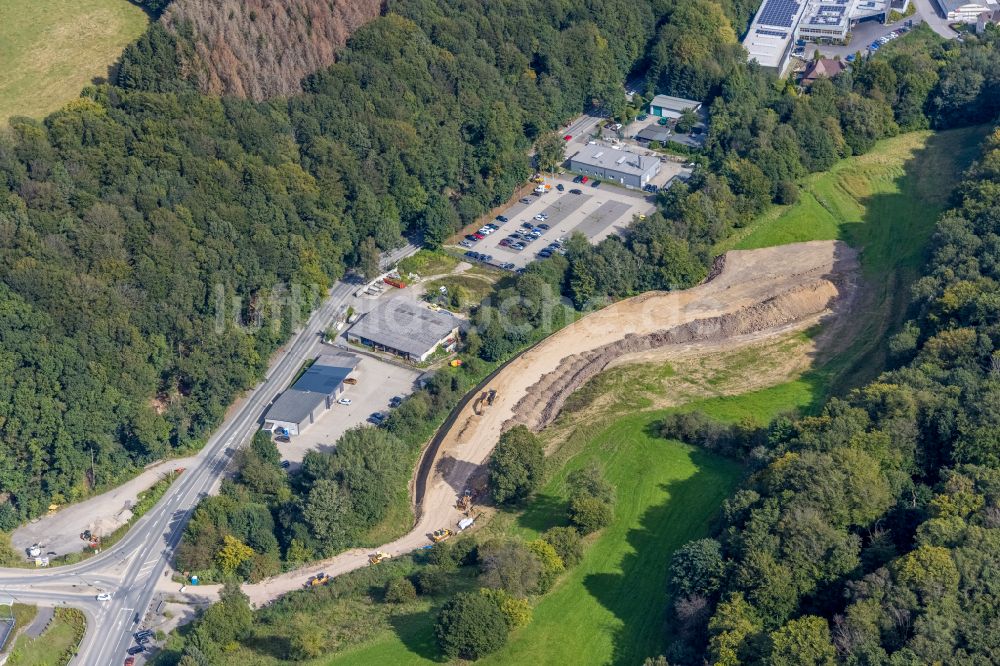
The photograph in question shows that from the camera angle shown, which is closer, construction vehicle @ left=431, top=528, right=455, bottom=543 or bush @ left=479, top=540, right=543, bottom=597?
bush @ left=479, top=540, right=543, bottom=597

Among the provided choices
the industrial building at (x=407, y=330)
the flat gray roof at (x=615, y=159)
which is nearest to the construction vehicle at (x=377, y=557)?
the industrial building at (x=407, y=330)

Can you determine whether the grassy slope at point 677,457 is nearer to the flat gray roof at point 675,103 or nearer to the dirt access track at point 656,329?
the dirt access track at point 656,329

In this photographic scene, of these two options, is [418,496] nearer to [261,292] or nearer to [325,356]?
[325,356]

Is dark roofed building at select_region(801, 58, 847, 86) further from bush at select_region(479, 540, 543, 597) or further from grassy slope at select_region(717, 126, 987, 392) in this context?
bush at select_region(479, 540, 543, 597)

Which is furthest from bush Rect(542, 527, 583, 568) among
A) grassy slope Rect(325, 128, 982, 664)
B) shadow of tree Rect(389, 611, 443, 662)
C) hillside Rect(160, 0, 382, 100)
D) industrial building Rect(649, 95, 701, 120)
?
industrial building Rect(649, 95, 701, 120)

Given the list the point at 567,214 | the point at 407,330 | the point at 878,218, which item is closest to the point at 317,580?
the point at 407,330

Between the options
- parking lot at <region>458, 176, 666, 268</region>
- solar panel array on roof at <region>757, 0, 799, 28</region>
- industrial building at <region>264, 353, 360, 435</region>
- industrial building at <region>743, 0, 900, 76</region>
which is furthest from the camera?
solar panel array on roof at <region>757, 0, 799, 28</region>
